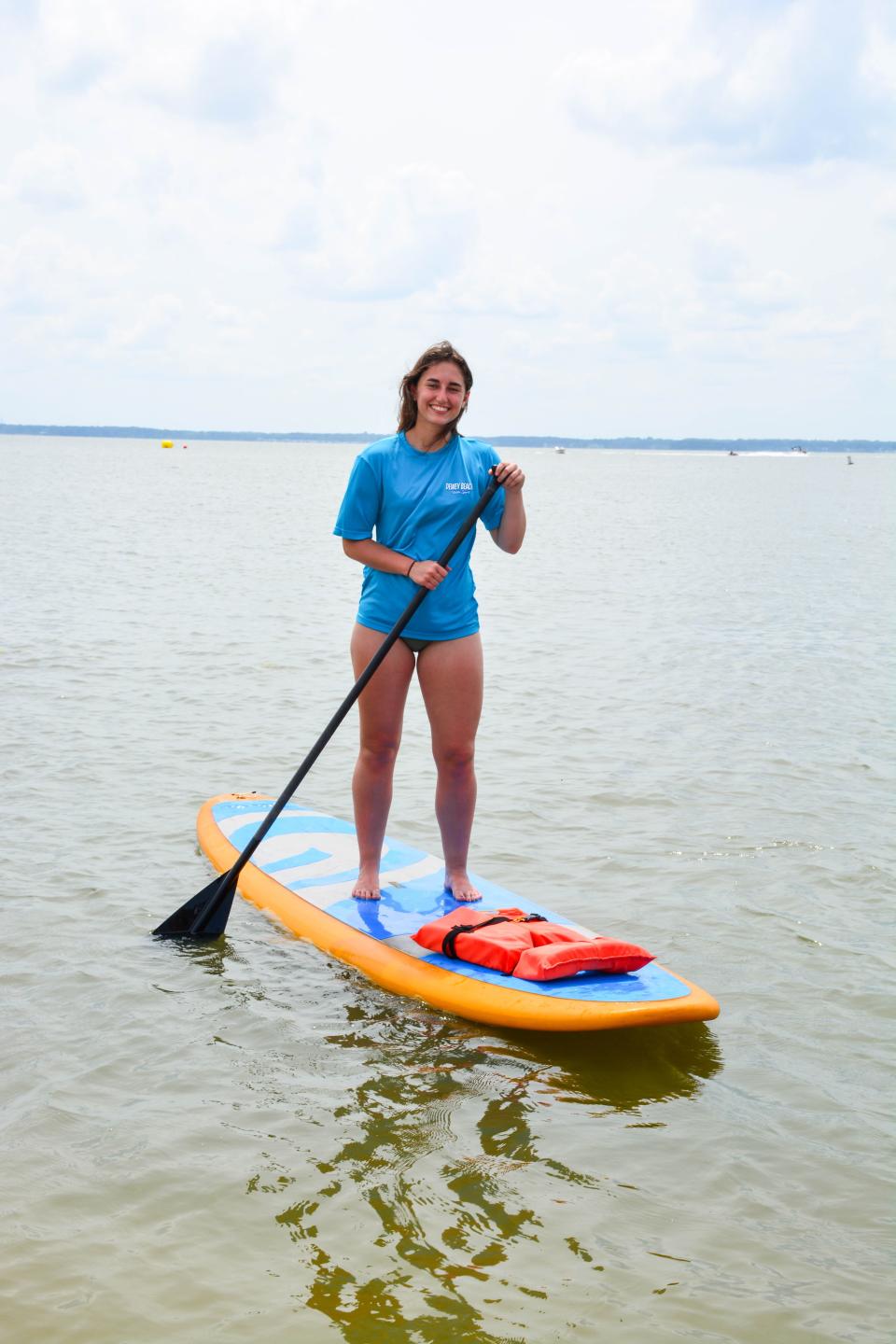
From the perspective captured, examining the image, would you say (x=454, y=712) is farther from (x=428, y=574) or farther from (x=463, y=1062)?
(x=463, y=1062)

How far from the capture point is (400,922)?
515 cm

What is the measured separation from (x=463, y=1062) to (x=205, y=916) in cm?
153

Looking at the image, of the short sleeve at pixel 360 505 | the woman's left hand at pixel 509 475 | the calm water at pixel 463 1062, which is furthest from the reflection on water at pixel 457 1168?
the woman's left hand at pixel 509 475

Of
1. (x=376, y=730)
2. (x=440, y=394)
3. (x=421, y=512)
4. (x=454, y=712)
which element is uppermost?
(x=440, y=394)

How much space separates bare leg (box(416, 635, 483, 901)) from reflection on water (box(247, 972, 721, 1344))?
2.76ft

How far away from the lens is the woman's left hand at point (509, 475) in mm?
4695

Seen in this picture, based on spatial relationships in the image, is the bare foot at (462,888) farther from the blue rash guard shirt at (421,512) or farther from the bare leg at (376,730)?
the blue rash guard shirt at (421,512)

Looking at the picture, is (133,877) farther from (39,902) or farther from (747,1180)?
(747,1180)

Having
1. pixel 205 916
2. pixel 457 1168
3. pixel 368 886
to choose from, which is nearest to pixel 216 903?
pixel 205 916

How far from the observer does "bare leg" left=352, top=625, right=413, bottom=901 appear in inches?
194

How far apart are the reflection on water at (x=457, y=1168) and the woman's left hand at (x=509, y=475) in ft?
6.55

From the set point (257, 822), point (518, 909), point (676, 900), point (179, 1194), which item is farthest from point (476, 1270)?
point (257, 822)

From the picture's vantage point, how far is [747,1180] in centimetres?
361

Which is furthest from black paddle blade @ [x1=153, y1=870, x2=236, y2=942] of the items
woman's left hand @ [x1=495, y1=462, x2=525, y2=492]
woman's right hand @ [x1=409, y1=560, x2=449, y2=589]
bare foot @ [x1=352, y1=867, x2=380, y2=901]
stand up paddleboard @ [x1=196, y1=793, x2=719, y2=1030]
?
woman's left hand @ [x1=495, y1=462, x2=525, y2=492]
